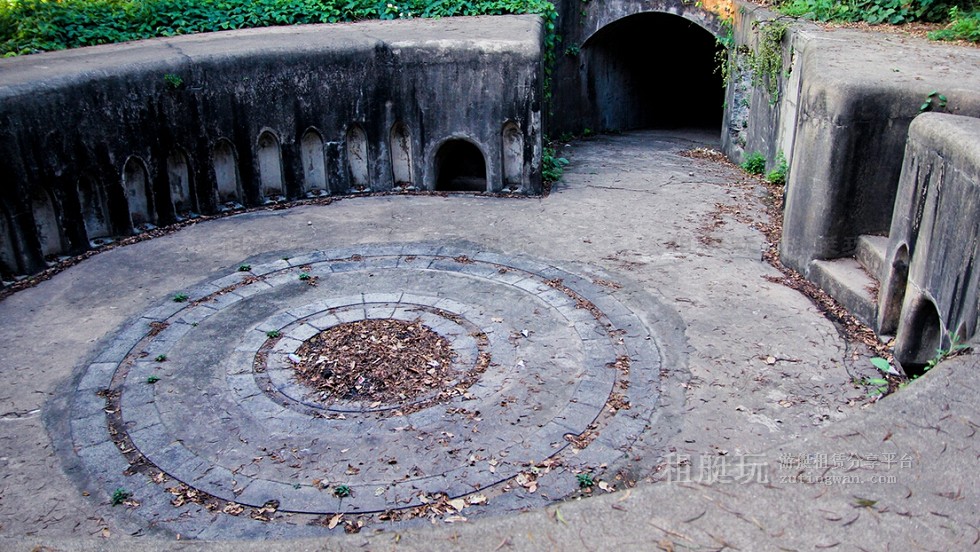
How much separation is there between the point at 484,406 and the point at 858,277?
4.03 m

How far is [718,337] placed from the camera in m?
7.36

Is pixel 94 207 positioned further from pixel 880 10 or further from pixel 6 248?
pixel 880 10

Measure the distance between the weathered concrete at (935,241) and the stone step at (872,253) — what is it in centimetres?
58

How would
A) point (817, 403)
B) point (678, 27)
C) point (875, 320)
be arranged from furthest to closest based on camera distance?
1. point (678, 27)
2. point (875, 320)
3. point (817, 403)

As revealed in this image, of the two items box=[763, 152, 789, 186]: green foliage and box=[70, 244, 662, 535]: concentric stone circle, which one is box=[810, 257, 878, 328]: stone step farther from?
box=[763, 152, 789, 186]: green foliage

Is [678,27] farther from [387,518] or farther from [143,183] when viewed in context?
[387,518]

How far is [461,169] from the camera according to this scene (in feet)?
40.5

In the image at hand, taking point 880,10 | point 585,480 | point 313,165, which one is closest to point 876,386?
point 585,480

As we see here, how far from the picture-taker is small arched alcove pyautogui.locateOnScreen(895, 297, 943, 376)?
6.66 meters

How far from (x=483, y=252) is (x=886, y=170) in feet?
13.9

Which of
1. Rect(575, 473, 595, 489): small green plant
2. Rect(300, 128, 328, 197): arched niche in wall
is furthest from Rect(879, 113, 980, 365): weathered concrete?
Rect(300, 128, 328, 197): arched niche in wall

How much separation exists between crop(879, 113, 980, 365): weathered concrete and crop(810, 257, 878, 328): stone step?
0.92 feet

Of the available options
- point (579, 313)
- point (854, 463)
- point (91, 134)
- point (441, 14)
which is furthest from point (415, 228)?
point (854, 463)

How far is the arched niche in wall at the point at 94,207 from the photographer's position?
30.9 feet
